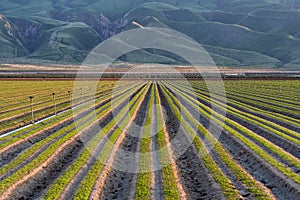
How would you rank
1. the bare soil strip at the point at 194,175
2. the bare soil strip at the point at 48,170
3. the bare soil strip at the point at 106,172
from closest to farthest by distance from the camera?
1. the bare soil strip at the point at 106,172
2. the bare soil strip at the point at 48,170
3. the bare soil strip at the point at 194,175

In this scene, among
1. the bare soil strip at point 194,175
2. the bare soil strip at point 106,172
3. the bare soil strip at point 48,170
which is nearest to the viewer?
the bare soil strip at point 106,172

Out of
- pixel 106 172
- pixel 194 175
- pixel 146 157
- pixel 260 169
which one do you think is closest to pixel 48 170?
pixel 106 172

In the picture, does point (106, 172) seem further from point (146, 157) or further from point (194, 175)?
point (194, 175)

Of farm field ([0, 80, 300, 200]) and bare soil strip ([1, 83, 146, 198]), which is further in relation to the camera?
farm field ([0, 80, 300, 200])

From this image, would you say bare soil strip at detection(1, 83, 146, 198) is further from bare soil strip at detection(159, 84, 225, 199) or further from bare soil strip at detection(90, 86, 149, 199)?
bare soil strip at detection(159, 84, 225, 199)

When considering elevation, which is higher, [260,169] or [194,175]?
[260,169]

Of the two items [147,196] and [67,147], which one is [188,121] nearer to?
[67,147]

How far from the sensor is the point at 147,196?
499 inches

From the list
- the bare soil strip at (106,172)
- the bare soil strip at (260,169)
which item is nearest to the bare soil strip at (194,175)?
the bare soil strip at (260,169)

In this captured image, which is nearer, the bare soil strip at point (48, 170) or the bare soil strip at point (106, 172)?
the bare soil strip at point (106, 172)

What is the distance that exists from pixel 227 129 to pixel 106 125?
9563mm

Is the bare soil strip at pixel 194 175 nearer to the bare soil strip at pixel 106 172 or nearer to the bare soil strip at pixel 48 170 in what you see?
the bare soil strip at pixel 106 172

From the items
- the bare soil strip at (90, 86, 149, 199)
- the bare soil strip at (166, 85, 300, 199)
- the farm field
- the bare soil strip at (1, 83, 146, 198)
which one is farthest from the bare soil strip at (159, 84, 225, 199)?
the bare soil strip at (1, 83, 146, 198)

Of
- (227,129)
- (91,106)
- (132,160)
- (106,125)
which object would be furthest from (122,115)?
A: (132,160)
